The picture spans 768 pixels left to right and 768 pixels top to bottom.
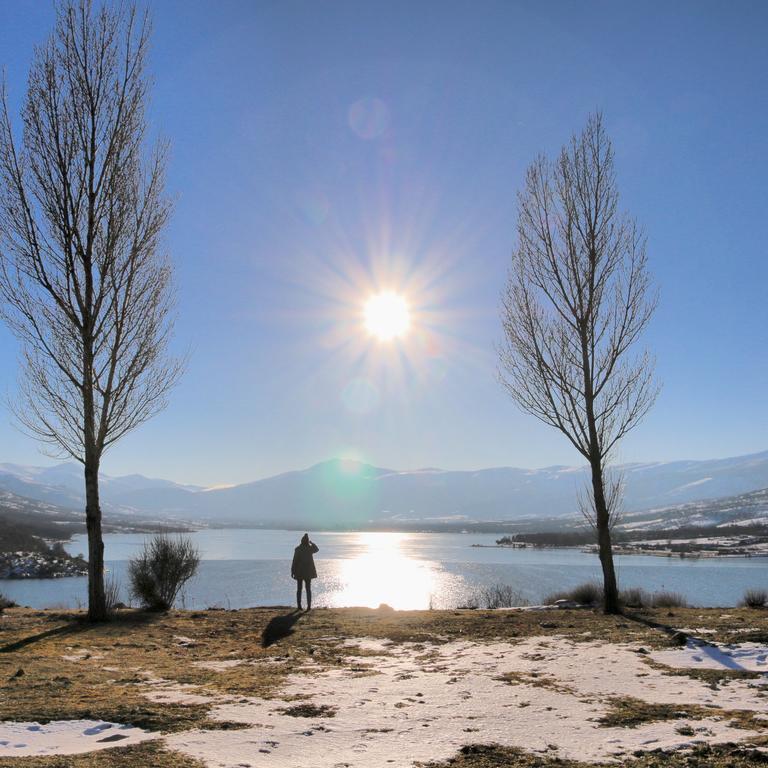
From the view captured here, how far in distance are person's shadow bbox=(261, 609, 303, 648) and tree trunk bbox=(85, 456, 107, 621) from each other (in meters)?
3.60

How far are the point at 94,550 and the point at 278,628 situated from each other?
4.64 metres

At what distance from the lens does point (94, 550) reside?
42.7ft

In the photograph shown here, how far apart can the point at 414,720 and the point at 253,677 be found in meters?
2.71

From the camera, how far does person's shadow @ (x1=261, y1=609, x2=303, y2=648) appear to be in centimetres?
1028

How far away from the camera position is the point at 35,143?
13.1m

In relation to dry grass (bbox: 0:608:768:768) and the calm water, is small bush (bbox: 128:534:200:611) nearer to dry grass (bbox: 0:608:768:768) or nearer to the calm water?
dry grass (bbox: 0:608:768:768)

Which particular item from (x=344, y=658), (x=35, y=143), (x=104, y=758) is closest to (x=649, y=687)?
(x=344, y=658)

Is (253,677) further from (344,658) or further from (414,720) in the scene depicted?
(414,720)

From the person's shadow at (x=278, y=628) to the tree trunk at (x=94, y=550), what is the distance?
360cm

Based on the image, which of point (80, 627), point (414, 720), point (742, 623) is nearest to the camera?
point (414, 720)

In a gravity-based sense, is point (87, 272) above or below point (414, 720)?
above

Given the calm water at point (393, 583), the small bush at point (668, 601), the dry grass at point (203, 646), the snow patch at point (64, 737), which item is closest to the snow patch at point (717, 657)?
the dry grass at point (203, 646)

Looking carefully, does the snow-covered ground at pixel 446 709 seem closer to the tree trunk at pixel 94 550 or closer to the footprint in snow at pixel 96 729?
the footprint in snow at pixel 96 729

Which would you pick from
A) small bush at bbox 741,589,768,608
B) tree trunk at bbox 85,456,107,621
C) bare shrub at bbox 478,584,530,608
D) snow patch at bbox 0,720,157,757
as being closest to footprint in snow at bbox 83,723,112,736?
snow patch at bbox 0,720,157,757
